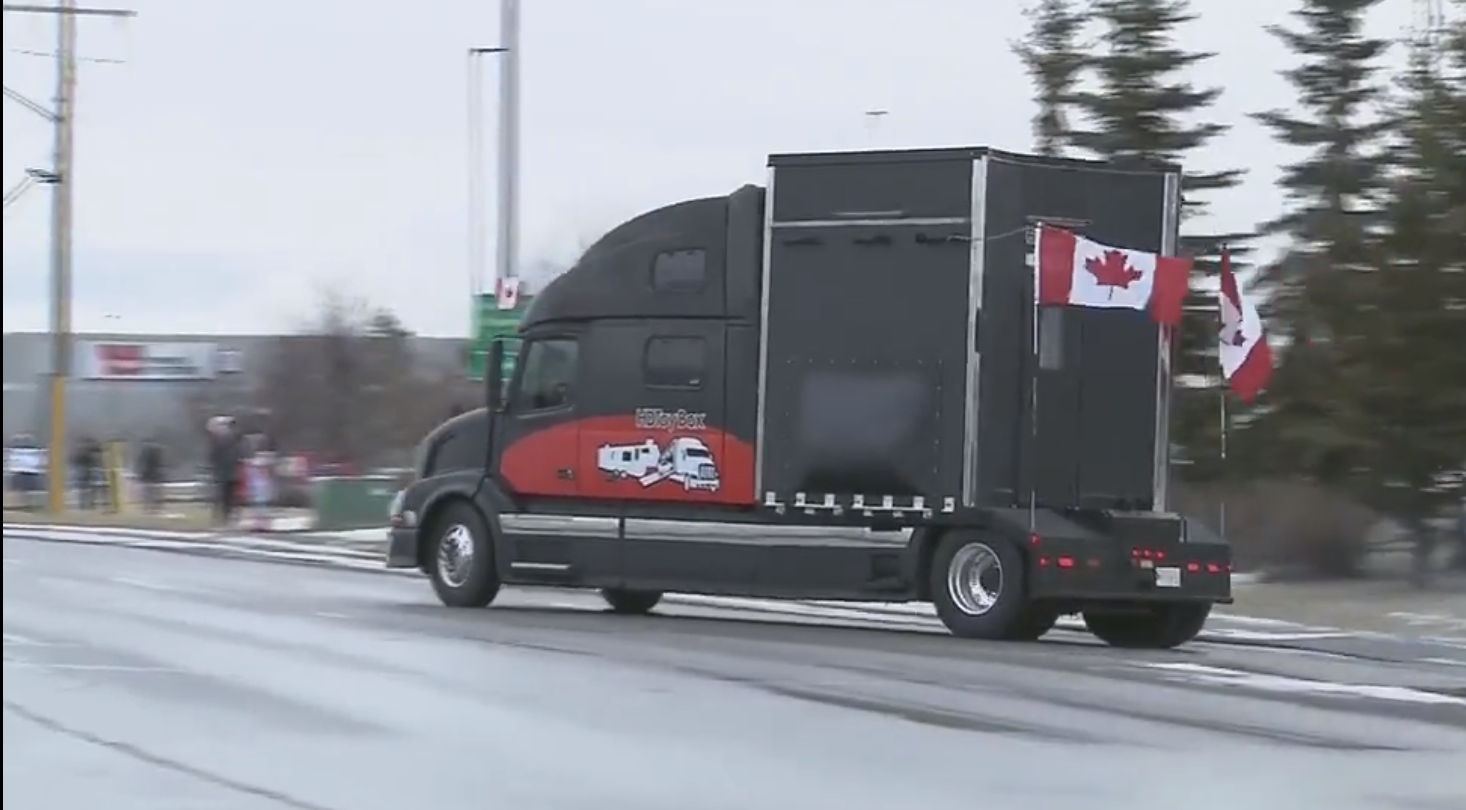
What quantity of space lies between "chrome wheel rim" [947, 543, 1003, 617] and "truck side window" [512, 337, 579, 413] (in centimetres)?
387

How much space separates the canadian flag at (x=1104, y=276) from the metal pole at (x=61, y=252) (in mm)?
27087

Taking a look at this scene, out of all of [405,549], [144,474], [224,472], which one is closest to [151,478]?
[144,474]

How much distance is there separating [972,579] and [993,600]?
283 mm

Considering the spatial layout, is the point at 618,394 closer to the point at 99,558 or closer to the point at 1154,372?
the point at 1154,372

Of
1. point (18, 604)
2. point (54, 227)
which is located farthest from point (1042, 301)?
point (54, 227)

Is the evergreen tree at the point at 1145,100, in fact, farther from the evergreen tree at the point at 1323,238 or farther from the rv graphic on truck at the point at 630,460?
the rv graphic on truck at the point at 630,460

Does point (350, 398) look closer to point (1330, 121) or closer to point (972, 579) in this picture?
point (1330, 121)

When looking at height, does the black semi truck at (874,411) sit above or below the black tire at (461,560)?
above

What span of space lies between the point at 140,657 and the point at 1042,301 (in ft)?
22.9

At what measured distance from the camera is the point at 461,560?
21781 mm

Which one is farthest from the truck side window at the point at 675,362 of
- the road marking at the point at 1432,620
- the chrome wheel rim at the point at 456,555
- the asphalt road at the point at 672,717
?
the road marking at the point at 1432,620

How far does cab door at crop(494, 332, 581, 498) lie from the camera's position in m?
21.3

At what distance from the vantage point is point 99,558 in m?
29.6

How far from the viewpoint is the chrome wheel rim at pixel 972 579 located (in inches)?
754
